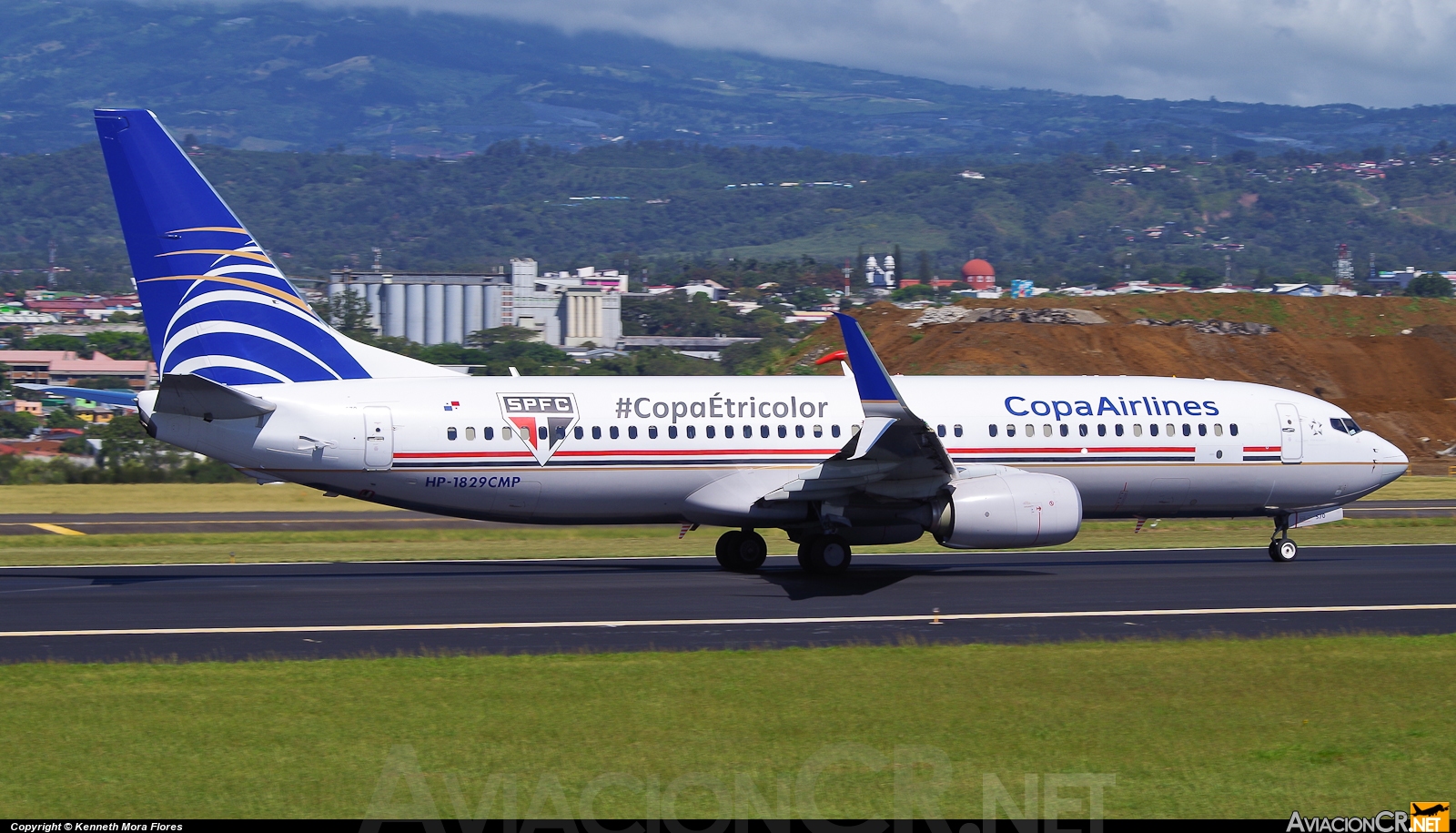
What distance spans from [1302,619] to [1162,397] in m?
8.41

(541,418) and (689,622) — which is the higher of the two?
(541,418)

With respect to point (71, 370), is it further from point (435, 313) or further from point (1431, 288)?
point (1431, 288)

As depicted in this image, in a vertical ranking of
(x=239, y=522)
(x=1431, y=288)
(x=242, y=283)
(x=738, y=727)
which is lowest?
(x=738, y=727)

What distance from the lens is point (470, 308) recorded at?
19225cm

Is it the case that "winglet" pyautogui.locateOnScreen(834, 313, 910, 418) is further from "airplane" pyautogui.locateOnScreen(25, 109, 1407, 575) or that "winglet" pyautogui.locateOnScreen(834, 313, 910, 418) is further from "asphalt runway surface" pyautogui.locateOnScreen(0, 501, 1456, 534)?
"asphalt runway surface" pyautogui.locateOnScreen(0, 501, 1456, 534)

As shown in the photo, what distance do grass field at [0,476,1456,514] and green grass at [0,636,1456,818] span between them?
93.7 ft

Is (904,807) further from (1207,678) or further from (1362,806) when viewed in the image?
(1207,678)

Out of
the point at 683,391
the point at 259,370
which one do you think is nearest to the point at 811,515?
the point at 683,391

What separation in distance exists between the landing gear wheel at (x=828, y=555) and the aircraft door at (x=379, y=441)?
7.40 metres

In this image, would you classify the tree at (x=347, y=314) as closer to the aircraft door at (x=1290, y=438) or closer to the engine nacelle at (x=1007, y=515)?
the aircraft door at (x=1290, y=438)

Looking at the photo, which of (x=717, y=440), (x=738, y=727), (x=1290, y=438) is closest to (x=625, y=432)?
(x=717, y=440)

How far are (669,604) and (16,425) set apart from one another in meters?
66.3

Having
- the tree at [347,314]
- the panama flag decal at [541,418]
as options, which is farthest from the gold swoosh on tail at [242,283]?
the tree at [347,314]

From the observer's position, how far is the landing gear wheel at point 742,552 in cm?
2667
